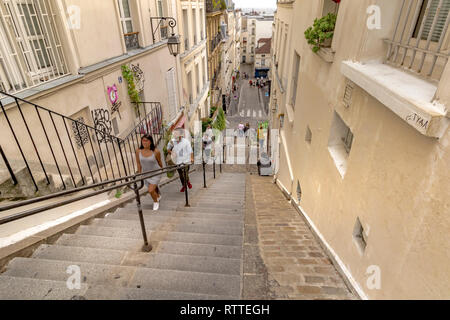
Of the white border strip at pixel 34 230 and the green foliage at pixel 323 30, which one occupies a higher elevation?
the green foliage at pixel 323 30

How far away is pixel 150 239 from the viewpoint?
3486 mm

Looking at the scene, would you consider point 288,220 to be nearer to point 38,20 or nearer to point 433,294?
point 433,294

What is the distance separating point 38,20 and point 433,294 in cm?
634

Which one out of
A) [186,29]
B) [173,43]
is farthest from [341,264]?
[186,29]

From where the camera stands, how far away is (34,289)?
2.24m

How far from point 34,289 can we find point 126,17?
7.41m

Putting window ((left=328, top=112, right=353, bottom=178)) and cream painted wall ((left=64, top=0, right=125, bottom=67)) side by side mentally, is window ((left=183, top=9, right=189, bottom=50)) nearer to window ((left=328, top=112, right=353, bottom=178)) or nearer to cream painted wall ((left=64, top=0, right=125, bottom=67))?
cream painted wall ((left=64, top=0, right=125, bottom=67))

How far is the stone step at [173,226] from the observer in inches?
154

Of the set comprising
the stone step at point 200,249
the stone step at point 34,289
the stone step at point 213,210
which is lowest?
the stone step at point 213,210

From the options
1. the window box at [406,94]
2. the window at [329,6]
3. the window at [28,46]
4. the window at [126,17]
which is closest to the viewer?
the window box at [406,94]

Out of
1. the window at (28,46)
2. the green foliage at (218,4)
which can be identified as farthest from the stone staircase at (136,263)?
the green foliage at (218,4)

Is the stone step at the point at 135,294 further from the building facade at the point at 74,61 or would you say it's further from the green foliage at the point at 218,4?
the green foliage at the point at 218,4

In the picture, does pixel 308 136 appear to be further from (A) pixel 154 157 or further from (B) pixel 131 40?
(B) pixel 131 40
